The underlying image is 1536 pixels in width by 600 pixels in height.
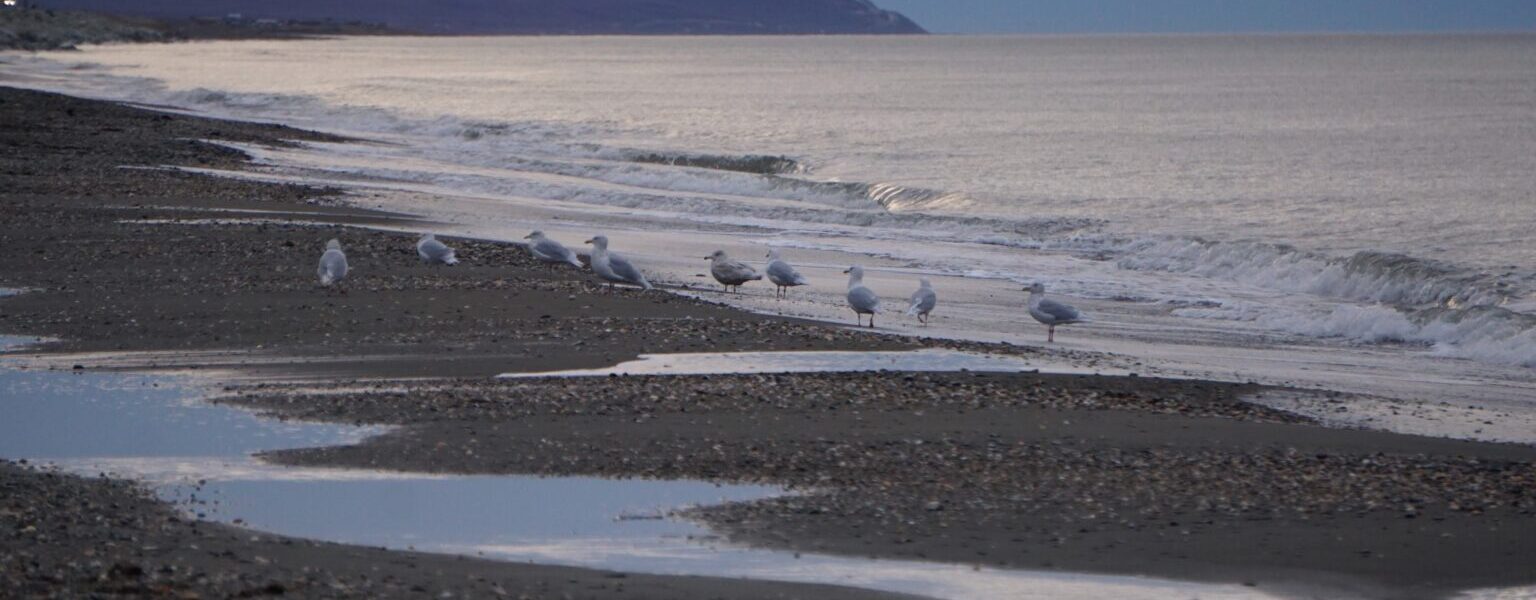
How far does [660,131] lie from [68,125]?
18929mm

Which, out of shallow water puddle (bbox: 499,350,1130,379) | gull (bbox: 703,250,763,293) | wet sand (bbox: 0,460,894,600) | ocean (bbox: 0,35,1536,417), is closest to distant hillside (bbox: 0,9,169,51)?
ocean (bbox: 0,35,1536,417)

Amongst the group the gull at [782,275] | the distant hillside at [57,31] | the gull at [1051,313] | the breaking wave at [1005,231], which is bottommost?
the distant hillside at [57,31]

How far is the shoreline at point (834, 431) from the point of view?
7012mm

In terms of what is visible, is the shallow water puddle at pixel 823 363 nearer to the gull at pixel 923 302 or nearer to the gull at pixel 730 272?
the gull at pixel 923 302

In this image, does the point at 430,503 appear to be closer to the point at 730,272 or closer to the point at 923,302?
the point at 923,302

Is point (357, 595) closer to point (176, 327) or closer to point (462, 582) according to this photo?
point (462, 582)

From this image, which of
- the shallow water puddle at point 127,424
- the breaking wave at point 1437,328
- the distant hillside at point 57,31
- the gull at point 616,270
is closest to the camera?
the shallow water puddle at point 127,424

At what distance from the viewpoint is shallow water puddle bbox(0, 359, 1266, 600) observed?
6414mm

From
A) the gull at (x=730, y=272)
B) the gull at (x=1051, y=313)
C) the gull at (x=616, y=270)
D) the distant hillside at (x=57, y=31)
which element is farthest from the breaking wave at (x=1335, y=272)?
the distant hillside at (x=57, y=31)

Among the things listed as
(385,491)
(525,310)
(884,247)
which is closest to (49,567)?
(385,491)

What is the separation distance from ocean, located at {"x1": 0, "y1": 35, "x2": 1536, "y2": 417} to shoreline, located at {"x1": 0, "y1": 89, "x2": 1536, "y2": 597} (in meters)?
2.08

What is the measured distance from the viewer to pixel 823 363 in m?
11.1

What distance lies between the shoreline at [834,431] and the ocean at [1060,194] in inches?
81.8

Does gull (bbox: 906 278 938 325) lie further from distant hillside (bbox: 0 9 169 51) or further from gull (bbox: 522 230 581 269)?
distant hillside (bbox: 0 9 169 51)
